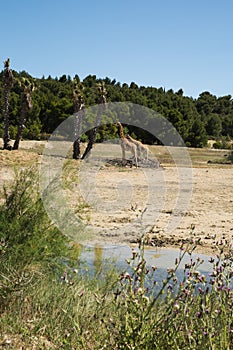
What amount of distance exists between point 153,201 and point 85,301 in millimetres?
10562

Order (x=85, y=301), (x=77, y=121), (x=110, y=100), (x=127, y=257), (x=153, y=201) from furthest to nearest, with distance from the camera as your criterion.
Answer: (x=110, y=100), (x=77, y=121), (x=153, y=201), (x=127, y=257), (x=85, y=301)

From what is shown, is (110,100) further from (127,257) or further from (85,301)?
(85,301)

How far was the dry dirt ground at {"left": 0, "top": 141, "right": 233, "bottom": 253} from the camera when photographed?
1021 cm

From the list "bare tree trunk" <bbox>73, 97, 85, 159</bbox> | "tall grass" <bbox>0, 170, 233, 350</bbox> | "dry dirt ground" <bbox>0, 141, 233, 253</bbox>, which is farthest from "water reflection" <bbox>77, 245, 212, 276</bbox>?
"bare tree trunk" <bbox>73, 97, 85, 159</bbox>

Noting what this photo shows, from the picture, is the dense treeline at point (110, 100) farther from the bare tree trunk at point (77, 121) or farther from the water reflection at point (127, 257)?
the water reflection at point (127, 257)

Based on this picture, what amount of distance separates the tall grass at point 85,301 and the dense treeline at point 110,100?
23608mm

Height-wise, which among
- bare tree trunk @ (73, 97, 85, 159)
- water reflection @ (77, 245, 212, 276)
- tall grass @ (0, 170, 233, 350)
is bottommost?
water reflection @ (77, 245, 212, 276)

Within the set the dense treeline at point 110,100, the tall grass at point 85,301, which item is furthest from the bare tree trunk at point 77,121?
the tall grass at point 85,301

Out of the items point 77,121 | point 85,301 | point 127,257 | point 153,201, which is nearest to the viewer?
point 85,301

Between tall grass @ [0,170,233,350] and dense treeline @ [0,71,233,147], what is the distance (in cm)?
2361

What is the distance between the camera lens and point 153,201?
1482cm

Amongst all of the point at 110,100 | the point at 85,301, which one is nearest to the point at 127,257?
the point at 85,301

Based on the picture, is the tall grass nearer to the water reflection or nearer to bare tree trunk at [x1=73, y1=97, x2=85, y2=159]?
the water reflection

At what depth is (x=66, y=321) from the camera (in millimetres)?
4066
